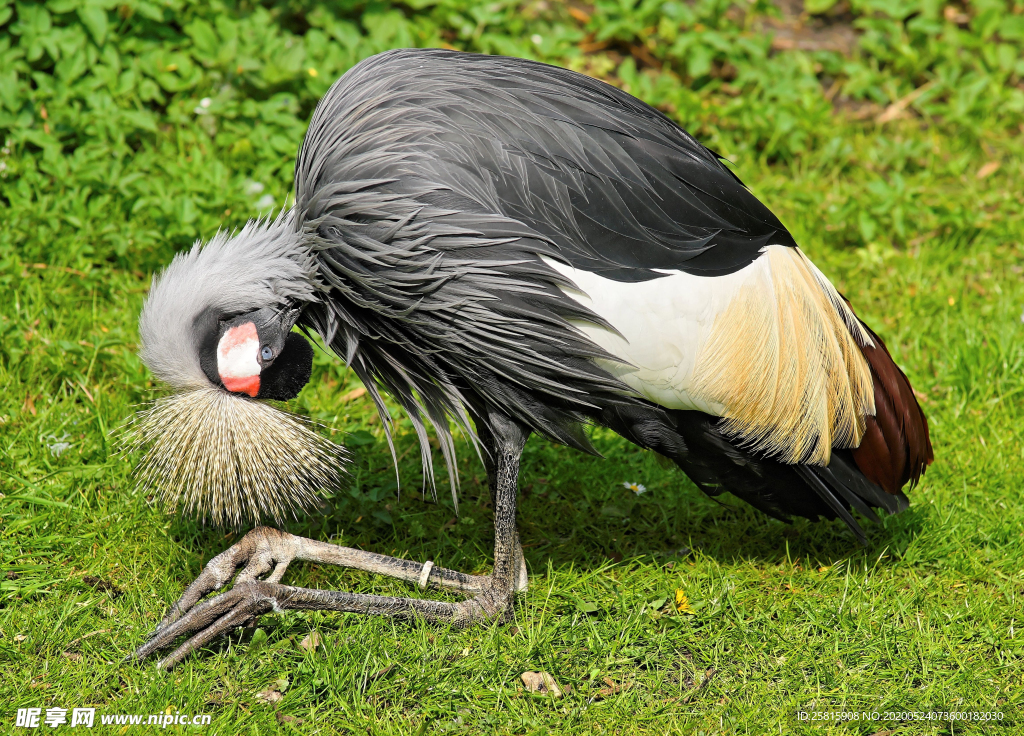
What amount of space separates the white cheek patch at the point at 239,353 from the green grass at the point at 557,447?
634 millimetres

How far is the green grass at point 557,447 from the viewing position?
2.43 metres

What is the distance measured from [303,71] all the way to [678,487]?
226 centimetres

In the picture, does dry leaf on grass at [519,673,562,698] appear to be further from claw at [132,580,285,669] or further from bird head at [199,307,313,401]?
bird head at [199,307,313,401]

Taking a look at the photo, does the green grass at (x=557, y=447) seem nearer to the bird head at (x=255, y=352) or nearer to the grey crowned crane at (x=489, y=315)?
the grey crowned crane at (x=489, y=315)

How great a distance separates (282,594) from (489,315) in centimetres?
84

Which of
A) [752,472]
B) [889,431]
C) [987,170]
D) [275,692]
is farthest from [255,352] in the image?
[987,170]

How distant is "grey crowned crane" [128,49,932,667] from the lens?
7.27 feet

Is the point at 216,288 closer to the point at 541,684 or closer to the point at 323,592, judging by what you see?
the point at 323,592

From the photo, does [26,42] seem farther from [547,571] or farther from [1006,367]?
[1006,367]

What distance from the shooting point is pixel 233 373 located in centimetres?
233

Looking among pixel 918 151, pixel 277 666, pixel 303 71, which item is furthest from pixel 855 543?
pixel 303 71

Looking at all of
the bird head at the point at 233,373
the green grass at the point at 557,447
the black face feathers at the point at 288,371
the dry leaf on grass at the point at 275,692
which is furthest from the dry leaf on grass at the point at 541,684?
the black face feathers at the point at 288,371

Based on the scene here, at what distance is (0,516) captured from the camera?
2.72 metres

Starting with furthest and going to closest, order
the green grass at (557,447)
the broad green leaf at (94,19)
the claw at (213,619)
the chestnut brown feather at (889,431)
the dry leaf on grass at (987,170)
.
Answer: the dry leaf on grass at (987,170) < the broad green leaf at (94,19) < the chestnut brown feather at (889,431) < the green grass at (557,447) < the claw at (213,619)
